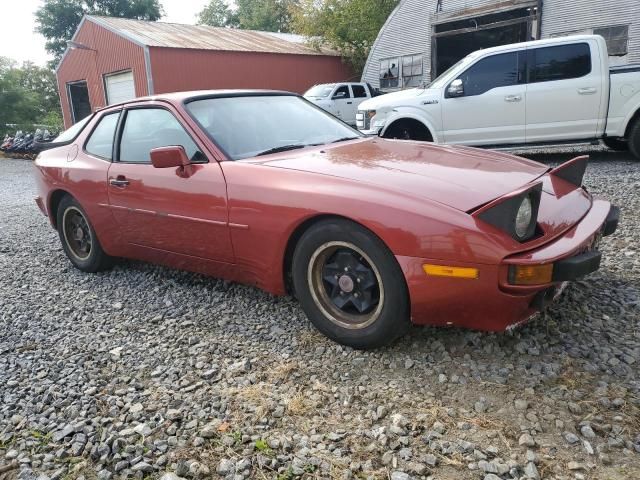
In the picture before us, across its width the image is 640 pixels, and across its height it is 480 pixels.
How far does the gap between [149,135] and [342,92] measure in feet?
45.9

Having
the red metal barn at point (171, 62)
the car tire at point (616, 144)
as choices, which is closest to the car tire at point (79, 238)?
the car tire at point (616, 144)

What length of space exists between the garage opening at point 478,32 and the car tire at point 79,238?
1360 cm

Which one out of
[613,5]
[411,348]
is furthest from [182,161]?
[613,5]

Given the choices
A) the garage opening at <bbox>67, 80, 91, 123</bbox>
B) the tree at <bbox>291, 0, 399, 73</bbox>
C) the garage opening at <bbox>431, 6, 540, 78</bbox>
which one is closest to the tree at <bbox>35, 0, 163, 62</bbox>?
the garage opening at <bbox>67, 80, 91, 123</bbox>

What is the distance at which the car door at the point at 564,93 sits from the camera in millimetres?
7289

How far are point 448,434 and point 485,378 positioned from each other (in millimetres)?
447

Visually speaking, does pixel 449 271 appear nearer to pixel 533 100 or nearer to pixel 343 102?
pixel 533 100

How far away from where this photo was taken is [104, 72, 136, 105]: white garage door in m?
20.2

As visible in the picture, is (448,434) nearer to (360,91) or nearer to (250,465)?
(250,465)

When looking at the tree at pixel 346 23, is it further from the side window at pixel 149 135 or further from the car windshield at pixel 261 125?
the side window at pixel 149 135

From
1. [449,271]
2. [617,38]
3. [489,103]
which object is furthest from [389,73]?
[449,271]

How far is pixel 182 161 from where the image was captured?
3176 millimetres

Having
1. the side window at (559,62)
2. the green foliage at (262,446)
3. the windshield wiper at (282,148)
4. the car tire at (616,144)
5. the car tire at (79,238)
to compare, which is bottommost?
the green foliage at (262,446)

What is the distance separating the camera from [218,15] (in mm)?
54219
